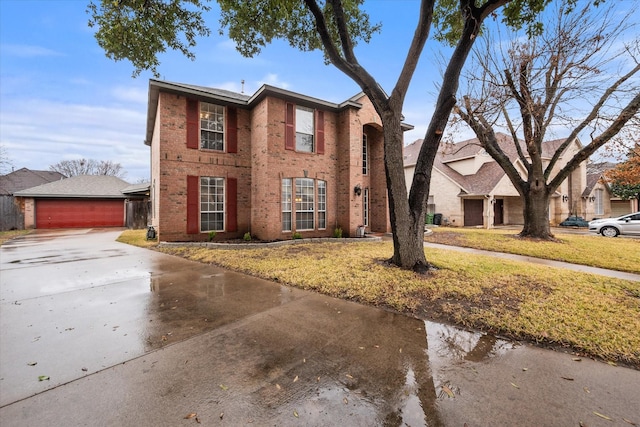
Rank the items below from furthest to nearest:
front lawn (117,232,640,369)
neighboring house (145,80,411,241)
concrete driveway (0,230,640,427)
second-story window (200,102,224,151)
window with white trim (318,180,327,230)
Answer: window with white trim (318,180,327,230) → second-story window (200,102,224,151) → neighboring house (145,80,411,241) → front lawn (117,232,640,369) → concrete driveway (0,230,640,427)

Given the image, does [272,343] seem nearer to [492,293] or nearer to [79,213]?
[492,293]

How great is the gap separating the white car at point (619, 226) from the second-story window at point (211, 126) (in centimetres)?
2043

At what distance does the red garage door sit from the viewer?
19.2 m

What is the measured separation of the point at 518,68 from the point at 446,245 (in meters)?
7.63

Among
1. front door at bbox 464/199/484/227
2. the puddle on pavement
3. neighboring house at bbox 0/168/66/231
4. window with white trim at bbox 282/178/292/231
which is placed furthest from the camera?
front door at bbox 464/199/484/227

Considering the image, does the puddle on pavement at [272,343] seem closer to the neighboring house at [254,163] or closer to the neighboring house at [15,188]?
the neighboring house at [254,163]

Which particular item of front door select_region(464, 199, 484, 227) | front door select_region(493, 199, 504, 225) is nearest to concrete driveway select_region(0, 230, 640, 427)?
front door select_region(464, 199, 484, 227)

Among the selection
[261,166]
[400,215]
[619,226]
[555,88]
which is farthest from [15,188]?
[619,226]

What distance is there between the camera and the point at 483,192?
18.5m

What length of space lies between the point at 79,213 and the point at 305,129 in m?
21.0

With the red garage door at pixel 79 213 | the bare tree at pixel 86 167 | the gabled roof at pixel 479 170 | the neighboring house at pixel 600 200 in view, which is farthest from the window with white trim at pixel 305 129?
the bare tree at pixel 86 167

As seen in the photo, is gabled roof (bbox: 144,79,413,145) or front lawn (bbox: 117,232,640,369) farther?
gabled roof (bbox: 144,79,413,145)

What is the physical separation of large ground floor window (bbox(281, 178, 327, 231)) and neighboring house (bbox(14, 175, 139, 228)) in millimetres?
16192

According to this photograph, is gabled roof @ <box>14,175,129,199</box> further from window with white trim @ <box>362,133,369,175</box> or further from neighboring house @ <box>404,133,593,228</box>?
neighboring house @ <box>404,133,593,228</box>
